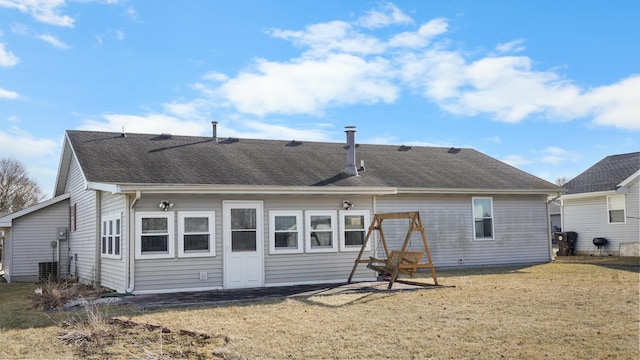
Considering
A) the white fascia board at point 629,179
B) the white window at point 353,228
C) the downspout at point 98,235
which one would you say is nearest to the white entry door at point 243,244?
the white window at point 353,228

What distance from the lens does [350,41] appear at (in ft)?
46.0

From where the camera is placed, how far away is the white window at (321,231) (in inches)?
579

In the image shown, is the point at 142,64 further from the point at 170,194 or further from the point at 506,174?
the point at 506,174

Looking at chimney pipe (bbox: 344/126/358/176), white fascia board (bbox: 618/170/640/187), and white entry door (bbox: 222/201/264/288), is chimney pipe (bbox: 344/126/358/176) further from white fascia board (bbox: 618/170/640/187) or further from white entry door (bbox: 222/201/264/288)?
white fascia board (bbox: 618/170/640/187)

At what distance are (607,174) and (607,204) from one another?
5.84ft

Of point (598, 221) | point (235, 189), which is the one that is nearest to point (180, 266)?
point (235, 189)

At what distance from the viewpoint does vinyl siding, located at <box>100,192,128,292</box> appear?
13.1 meters

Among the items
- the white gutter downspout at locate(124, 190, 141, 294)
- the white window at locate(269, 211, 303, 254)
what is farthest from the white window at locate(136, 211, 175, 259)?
the white window at locate(269, 211, 303, 254)

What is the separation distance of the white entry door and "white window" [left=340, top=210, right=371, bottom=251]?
2196 mm

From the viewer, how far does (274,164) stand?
1680 centimetres

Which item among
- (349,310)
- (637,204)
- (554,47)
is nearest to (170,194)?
(349,310)

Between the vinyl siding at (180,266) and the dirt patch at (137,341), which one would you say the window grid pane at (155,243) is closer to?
the vinyl siding at (180,266)

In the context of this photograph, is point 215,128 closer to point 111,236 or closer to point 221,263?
point 111,236

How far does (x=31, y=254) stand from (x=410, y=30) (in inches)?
540
